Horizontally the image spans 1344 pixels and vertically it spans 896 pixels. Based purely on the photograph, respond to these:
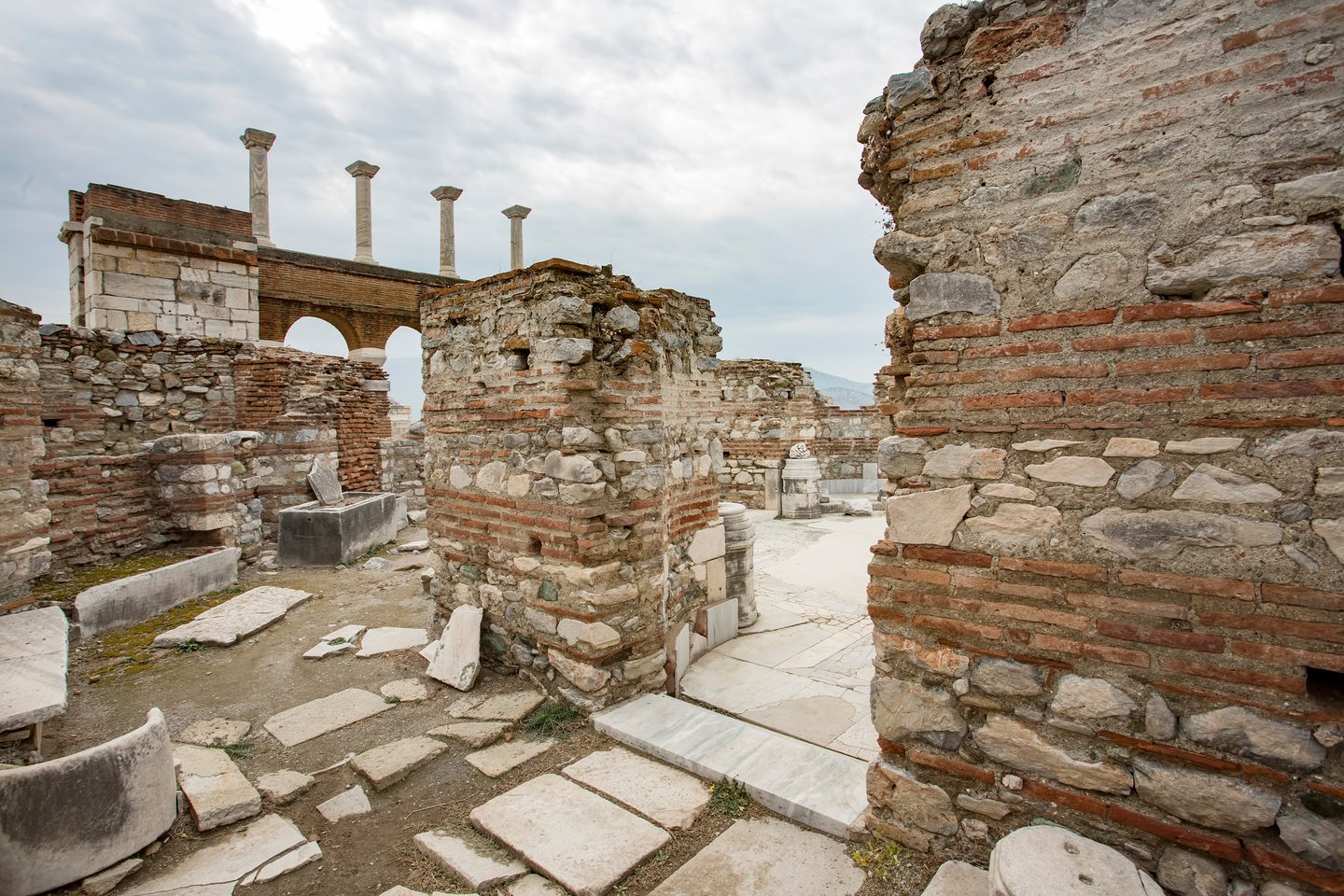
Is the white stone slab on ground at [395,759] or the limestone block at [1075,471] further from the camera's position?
the white stone slab on ground at [395,759]

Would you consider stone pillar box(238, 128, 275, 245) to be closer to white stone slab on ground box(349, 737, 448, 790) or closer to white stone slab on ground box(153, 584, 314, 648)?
white stone slab on ground box(153, 584, 314, 648)

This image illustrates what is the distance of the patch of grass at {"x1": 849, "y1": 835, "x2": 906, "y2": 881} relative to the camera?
2.52 metres

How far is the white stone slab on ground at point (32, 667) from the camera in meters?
3.12

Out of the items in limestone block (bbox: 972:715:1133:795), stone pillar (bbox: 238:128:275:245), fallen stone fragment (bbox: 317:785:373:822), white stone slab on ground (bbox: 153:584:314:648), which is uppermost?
stone pillar (bbox: 238:128:275:245)

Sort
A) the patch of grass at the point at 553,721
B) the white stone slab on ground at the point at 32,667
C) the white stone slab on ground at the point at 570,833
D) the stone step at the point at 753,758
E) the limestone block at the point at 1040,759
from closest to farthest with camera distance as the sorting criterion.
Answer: the limestone block at the point at 1040,759, the white stone slab on ground at the point at 570,833, the stone step at the point at 753,758, the white stone slab on ground at the point at 32,667, the patch of grass at the point at 553,721

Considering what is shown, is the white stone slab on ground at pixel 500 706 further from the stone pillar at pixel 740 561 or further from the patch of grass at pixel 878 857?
the patch of grass at pixel 878 857

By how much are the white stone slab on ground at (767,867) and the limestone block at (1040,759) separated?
2.55 feet

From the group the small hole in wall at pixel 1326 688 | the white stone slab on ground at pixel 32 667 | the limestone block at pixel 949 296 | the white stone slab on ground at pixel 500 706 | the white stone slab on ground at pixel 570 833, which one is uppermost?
the limestone block at pixel 949 296

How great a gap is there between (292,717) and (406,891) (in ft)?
6.68

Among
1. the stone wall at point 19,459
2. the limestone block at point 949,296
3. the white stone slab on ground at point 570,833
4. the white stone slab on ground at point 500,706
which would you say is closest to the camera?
the limestone block at point 949,296

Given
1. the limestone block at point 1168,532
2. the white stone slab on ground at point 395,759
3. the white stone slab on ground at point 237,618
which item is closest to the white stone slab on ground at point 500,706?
A: the white stone slab on ground at point 395,759

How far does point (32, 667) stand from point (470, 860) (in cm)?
295

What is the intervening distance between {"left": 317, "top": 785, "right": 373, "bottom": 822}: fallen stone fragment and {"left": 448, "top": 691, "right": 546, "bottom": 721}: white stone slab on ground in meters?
0.80

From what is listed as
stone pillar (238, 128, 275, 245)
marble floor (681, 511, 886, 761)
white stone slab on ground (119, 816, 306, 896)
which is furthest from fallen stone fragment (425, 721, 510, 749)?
stone pillar (238, 128, 275, 245)
